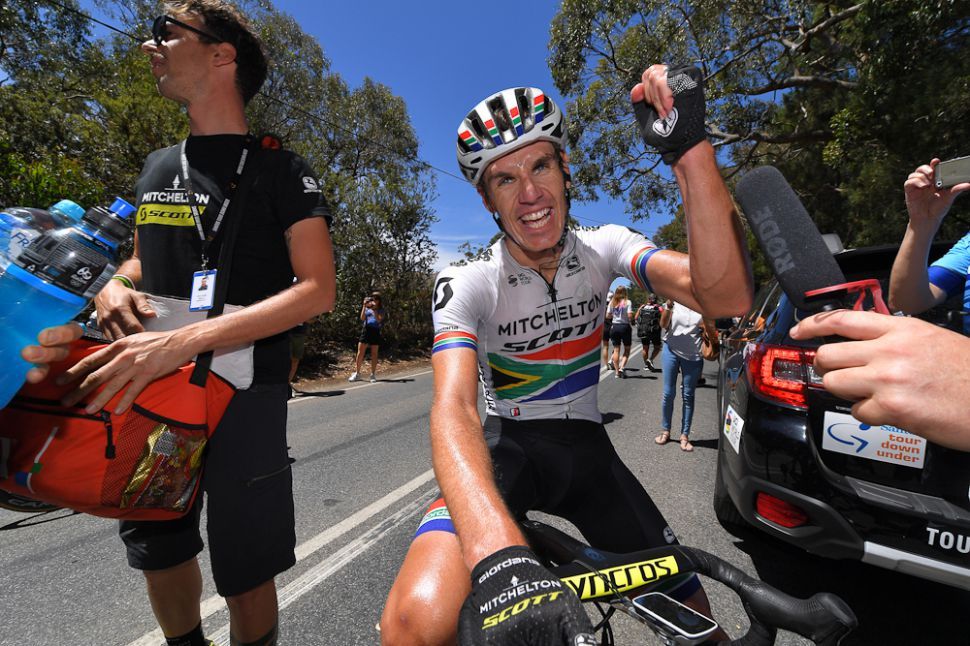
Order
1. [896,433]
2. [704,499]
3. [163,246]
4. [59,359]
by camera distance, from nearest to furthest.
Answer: [59,359], [163,246], [896,433], [704,499]

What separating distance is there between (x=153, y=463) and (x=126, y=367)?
1.00 feet

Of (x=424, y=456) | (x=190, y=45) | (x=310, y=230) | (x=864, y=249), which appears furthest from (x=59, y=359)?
(x=424, y=456)

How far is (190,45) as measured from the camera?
177 cm

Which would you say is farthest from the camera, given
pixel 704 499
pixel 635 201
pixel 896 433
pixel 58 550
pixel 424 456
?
pixel 635 201

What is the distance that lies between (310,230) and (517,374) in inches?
41.1

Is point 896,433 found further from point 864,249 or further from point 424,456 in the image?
point 424,456

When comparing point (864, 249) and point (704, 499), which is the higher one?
point (864, 249)

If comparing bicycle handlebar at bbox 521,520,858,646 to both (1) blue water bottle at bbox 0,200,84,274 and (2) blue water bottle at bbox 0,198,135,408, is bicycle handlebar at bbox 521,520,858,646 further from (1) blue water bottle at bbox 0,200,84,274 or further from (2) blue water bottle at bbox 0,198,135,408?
(1) blue water bottle at bbox 0,200,84,274

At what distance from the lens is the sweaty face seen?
2.09 meters

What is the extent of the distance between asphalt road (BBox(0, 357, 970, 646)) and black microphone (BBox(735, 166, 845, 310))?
6.42 feet

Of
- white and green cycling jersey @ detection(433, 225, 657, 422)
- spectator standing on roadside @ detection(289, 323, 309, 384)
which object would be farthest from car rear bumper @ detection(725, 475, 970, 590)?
spectator standing on roadside @ detection(289, 323, 309, 384)

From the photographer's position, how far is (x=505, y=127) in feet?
7.14

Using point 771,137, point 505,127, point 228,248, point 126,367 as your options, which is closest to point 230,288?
point 228,248

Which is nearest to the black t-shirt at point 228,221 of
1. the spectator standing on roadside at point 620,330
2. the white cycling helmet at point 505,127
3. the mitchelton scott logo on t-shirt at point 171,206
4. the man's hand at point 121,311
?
the mitchelton scott logo on t-shirt at point 171,206
